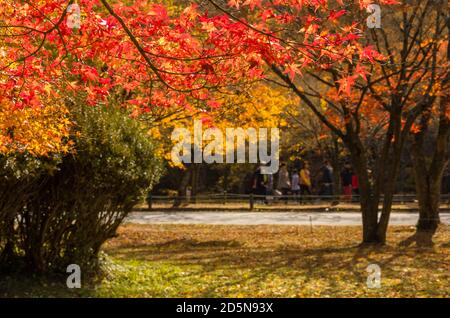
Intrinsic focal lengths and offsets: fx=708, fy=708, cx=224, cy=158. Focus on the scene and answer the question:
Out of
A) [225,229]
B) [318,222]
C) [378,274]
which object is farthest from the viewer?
[318,222]

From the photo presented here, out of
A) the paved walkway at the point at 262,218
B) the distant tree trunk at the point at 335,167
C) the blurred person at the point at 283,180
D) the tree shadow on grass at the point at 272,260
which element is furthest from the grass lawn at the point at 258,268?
the distant tree trunk at the point at 335,167

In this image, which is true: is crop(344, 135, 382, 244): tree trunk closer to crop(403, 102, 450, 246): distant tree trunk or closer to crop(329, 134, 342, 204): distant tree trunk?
crop(403, 102, 450, 246): distant tree trunk

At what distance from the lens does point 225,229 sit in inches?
760

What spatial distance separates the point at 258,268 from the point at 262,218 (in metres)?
11.9

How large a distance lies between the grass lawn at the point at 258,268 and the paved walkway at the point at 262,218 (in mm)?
3549

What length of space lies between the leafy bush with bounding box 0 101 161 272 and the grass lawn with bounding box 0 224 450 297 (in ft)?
1.48

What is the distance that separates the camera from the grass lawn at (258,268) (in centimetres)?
902

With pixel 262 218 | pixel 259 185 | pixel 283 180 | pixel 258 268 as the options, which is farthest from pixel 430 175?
pixel 283 180

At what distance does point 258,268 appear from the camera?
1109 cm

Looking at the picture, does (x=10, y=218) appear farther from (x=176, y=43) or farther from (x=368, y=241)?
(x=368, y=241)

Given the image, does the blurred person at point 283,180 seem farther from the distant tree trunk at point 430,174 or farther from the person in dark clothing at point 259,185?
the distant tree trunk at point 430,174
